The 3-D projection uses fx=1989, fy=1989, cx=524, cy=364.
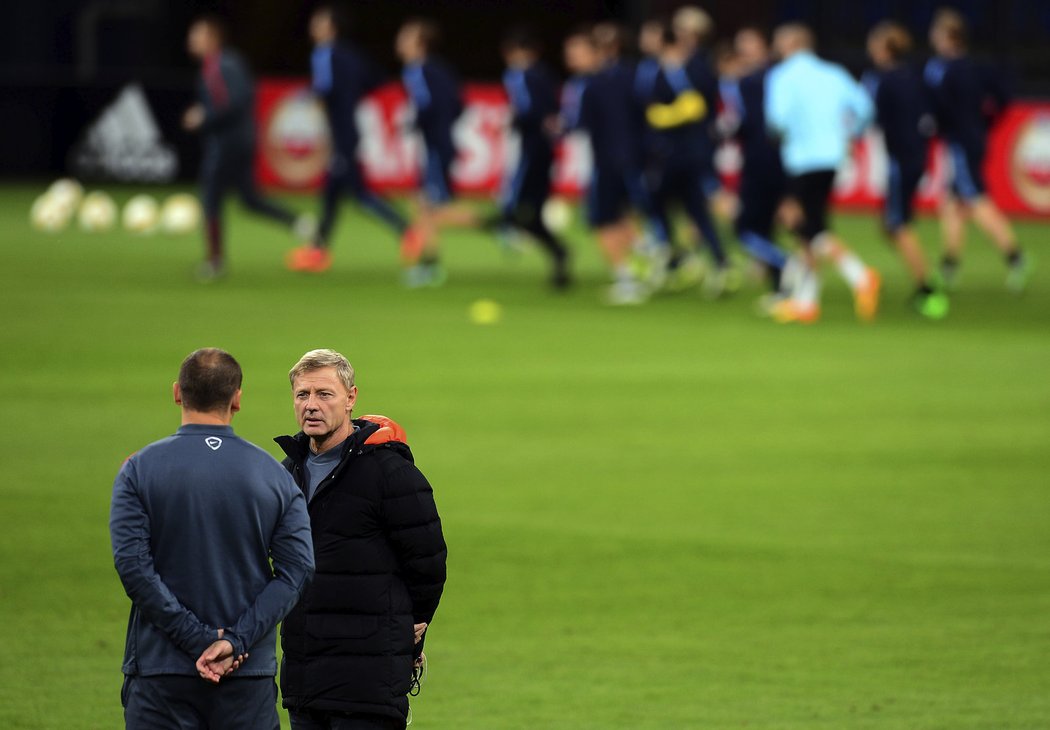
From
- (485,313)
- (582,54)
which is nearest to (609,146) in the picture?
(582,54)

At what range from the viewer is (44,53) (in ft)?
121

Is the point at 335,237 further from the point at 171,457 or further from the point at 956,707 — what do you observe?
the point at 171,457

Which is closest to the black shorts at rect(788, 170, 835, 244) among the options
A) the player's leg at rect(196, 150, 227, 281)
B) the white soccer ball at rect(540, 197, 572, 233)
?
the player's leg at rect(196, 150, 227, 281)

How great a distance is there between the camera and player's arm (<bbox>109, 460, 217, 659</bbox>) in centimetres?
465

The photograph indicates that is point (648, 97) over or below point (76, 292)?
over

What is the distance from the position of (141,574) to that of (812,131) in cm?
1336

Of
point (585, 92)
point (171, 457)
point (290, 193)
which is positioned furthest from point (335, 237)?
point (171, 457)

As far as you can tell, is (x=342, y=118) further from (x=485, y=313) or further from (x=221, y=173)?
(x=485, y=313)

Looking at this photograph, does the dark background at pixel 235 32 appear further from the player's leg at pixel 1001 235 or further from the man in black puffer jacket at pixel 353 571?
the man in black puffer jacket at pixel 353 571

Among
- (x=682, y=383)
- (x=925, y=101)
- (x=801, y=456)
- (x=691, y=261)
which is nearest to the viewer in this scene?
(x=801, y=456)

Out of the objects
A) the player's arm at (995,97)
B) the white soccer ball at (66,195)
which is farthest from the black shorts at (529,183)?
the white soccer ball at (66,195)

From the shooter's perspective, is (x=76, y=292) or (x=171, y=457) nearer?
(x=171, y=457)

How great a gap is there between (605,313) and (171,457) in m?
13.6

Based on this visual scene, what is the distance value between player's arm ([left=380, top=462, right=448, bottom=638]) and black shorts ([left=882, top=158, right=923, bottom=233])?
44.2 ft
